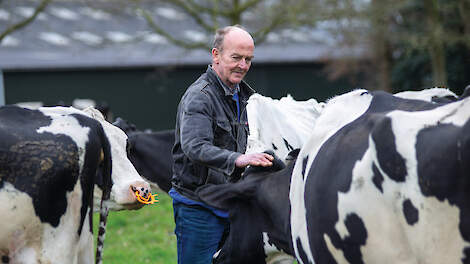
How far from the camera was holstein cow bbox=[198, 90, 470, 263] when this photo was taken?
2.44 meters

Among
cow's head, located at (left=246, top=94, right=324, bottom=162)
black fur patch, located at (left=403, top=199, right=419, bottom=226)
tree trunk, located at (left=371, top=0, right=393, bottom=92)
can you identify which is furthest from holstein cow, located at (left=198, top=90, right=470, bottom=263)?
tree trunk, located at (left=371, top=0, right=393, bottom=92)

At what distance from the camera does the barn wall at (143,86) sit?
23.4 m

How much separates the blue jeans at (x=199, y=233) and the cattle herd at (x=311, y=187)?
218 millimetres

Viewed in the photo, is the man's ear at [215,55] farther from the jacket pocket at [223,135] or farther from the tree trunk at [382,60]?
the tree trunk at [382,60]

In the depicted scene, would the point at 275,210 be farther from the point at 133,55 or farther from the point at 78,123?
the point at 133,55

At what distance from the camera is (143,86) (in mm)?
25219

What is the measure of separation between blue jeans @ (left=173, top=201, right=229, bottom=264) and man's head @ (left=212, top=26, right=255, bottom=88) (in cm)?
84

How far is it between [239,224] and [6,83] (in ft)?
67.0

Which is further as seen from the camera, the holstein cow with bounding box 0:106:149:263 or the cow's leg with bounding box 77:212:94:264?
the cow's leg with bounding box 77:212:94:264

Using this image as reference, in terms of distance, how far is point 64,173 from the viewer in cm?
380

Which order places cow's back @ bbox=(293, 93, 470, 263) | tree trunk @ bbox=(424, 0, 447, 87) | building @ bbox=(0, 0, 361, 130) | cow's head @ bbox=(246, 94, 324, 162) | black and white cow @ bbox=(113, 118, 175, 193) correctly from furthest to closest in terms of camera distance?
building @ bbox=(0, 0, 361, 130)
tree trunk @ bbox=(424, 0, 447, 87)
black and white cow @ bbox=(113, 118, 175, 193)
cow's head @ bbox=(246, 94, 324, 162)
cow's back @ bbox=(293, 93, 470, 263)

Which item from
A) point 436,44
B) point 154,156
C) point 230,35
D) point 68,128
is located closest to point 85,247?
point 68,128

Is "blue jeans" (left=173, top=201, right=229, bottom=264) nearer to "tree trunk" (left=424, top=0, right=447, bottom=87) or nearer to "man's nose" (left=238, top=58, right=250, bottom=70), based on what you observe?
"man's nose" (left=238, top=58, right=250, bottom=70)

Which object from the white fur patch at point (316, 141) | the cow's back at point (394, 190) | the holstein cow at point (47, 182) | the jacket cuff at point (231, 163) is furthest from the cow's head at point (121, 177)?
the cow's back at point (394, 190)
